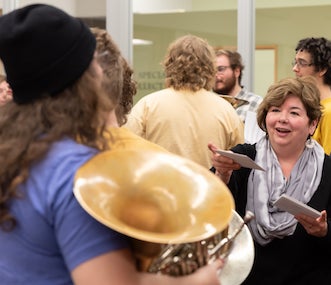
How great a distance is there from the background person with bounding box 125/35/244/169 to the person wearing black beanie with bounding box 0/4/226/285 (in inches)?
105

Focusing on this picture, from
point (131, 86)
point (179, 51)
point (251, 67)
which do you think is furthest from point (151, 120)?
point (251, 67)

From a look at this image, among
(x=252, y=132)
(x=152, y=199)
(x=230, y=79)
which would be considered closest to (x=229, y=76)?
(x=230, y=79)

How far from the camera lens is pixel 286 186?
311 cm

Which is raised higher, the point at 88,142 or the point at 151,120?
the point at 88,142

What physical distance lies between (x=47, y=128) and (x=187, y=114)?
2.74 meters

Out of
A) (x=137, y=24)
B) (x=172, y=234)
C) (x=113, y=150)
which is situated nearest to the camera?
(x=172, y=234)

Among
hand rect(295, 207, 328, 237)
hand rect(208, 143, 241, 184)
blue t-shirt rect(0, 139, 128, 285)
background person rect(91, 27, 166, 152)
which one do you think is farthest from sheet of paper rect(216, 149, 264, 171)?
blue t-shirt rect(0, 139, 128, 285)

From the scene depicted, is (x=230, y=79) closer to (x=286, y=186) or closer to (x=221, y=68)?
(x=221, y=68)

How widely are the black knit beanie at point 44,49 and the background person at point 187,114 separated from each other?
2.66 m

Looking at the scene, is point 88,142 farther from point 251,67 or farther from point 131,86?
point 251,67

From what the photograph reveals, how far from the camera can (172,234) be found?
4.21ft

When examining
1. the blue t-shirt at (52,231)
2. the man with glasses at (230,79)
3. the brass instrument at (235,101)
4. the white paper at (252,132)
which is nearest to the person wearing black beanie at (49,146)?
the blue t-shirt at (52,231)

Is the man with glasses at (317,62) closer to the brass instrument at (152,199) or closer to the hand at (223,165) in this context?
the hand at (223,165)

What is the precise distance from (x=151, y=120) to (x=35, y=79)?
271cm
